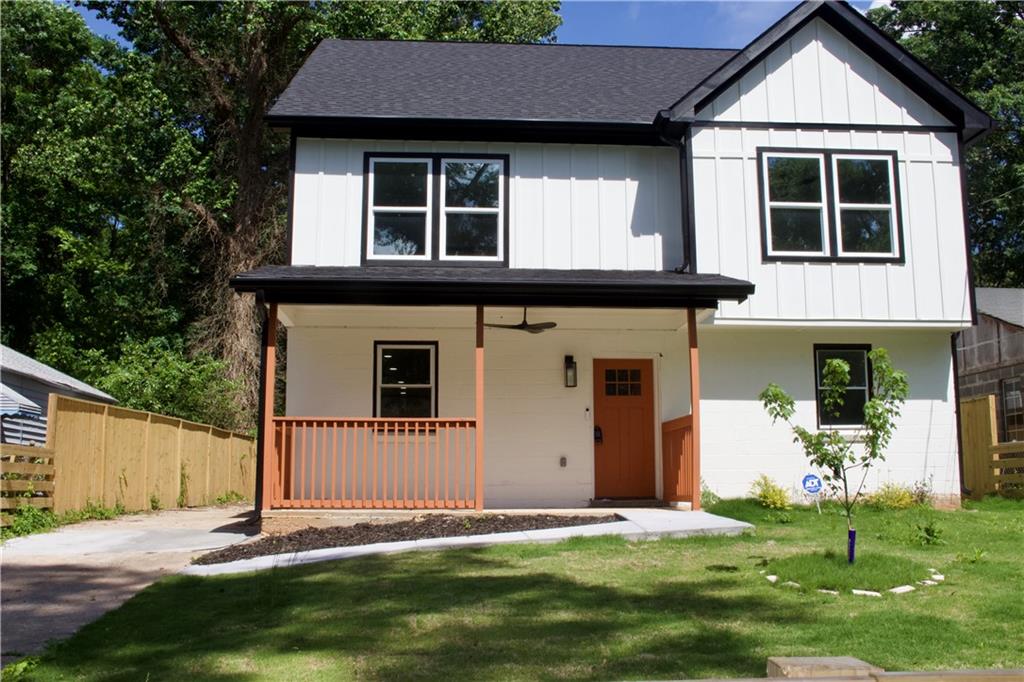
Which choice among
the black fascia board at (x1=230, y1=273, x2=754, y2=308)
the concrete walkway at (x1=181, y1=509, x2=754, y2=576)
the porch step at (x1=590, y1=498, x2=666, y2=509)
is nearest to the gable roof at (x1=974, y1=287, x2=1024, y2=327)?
the porch step at (x1=590, y1=498, x2=666, y2=509)

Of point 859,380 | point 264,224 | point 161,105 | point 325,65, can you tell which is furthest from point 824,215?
point 161,105

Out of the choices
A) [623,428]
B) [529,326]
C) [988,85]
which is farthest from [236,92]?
[988,85]

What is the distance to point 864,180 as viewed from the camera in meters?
13.9

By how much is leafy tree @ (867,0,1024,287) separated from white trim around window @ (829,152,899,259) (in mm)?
17581

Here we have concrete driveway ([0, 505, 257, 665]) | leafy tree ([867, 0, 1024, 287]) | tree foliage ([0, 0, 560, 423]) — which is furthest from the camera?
leafy tree ([867, 0, 1024, 287])

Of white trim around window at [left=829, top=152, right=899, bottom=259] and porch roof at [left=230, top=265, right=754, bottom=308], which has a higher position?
white trim around window at [left=829, top=152, right=899, bottom=259]

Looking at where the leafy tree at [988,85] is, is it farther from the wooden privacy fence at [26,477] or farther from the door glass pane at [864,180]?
the wooden privacy fence at [26,477]

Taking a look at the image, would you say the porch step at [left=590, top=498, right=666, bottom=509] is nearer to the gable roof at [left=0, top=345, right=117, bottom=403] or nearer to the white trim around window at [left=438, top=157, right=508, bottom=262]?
the white trim around window at [left=438, top=157, right=508, bottom=262]

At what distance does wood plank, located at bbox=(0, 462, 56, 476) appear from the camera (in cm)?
1141

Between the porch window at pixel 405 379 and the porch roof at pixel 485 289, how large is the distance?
178 centimetres

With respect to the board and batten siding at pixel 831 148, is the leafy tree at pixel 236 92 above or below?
above

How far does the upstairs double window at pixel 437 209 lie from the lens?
13781 mm

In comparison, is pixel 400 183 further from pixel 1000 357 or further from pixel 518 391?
pixel 1000 357

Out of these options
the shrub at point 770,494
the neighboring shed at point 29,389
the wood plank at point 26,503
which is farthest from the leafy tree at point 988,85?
the wood plank at point 26,503
